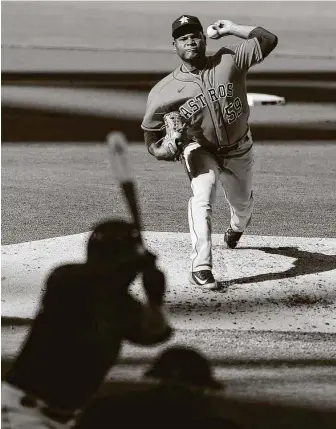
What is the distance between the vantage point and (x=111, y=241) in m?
3.81

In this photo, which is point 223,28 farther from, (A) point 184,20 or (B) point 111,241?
(B) point 111,241

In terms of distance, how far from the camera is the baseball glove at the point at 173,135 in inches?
245

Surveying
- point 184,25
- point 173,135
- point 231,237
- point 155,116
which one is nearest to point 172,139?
point 173,135

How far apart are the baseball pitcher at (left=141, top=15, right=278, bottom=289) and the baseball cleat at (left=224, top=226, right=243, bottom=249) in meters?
0.77

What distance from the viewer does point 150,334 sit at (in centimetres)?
392

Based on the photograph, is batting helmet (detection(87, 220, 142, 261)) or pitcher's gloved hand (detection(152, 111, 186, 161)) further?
pitcher's gloved hand (detection(152, 111, 186, 161))

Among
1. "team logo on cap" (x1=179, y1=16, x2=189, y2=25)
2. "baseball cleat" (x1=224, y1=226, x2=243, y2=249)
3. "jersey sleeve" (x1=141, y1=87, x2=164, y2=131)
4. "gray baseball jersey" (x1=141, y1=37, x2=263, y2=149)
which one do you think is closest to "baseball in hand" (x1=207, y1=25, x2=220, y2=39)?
"gray baseball jersey" (x1=141, y1=37, x2=263, y2=149)

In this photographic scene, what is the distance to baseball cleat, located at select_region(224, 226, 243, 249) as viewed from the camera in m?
7.32

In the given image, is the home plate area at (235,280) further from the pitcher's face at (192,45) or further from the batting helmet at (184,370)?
the pitcher's face at (192,45)

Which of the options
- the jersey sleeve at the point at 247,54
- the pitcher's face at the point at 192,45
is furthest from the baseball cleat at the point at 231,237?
the pitcher's face at the point at 192,45

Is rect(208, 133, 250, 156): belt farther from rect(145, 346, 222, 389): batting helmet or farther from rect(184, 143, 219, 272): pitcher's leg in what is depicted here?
rect(145, 346, 222, 389): batting helmet

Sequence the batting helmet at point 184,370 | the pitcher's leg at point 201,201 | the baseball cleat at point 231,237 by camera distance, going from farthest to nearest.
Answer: the baseball cleat at point 231,237 < the pitcher's leg at point 201,201 < the batting helmet at point 184,370

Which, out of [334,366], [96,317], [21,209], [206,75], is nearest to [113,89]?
[21,209]

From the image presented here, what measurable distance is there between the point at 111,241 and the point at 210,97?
284 cm
